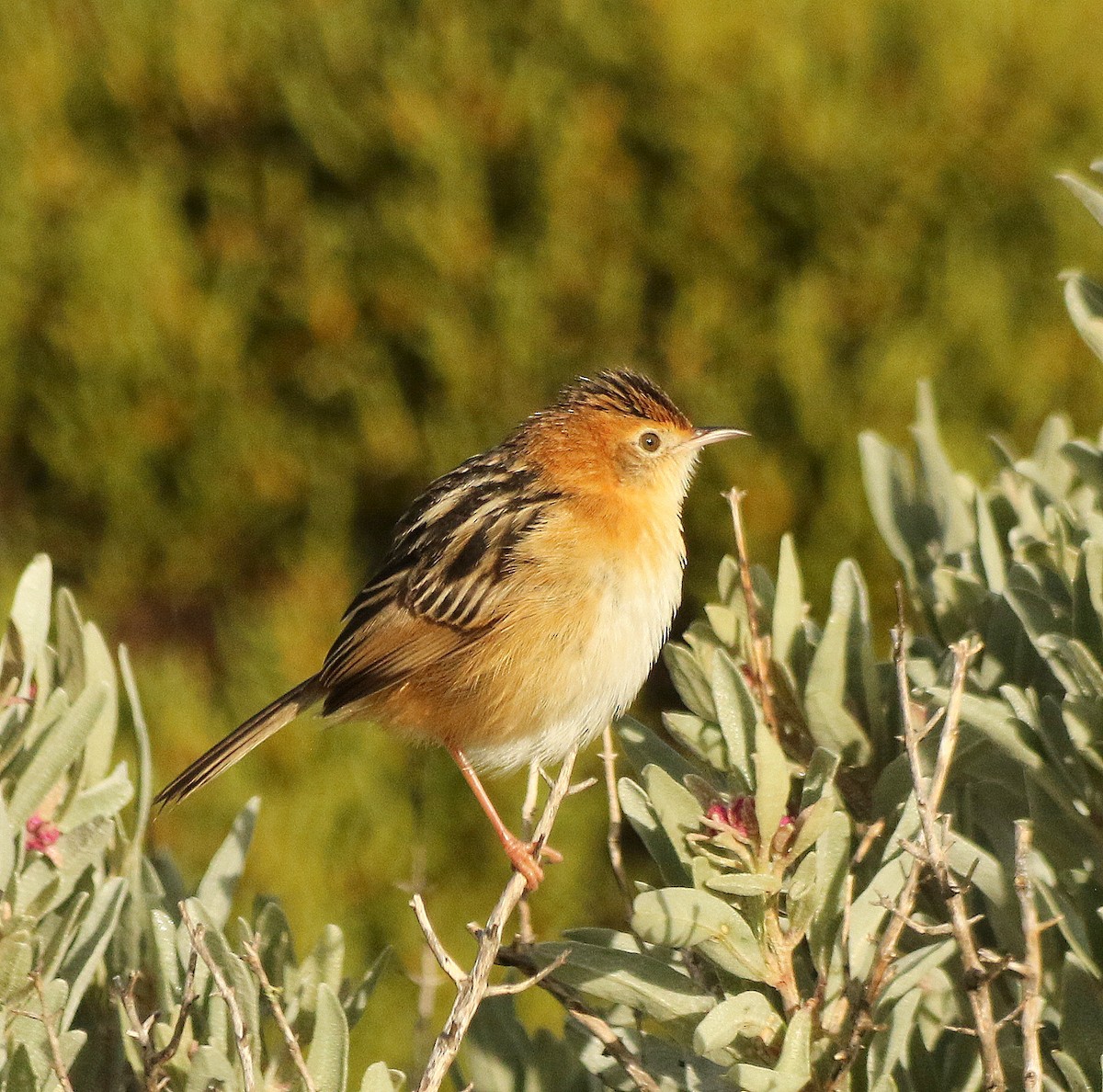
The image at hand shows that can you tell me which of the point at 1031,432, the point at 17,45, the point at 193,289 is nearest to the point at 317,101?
the point at 193,289

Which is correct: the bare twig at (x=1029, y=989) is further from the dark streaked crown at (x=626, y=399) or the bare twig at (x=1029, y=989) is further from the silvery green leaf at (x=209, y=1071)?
the dark streaked crown at (x=626, y=399)

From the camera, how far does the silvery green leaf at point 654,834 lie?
1.86 m

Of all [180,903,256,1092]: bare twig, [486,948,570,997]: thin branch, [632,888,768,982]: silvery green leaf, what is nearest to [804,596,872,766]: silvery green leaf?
[632,888,768,982]: silvery green leaf

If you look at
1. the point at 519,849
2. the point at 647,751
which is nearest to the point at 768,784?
the point at 647,751

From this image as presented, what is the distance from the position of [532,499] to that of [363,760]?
2097mm

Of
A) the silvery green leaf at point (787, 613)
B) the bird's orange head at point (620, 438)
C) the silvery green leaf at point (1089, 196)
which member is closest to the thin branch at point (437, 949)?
the silvery green leaf at point (787, 613)

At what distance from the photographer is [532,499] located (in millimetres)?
3281

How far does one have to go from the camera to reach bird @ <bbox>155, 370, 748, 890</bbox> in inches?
120

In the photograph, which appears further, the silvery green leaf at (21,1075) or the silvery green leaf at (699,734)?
the silvery green leaf at (699,734)

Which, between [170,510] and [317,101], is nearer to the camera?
[317,101]

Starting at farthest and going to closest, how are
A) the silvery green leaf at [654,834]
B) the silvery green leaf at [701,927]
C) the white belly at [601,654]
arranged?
the white belly at [601,654] → the silvery green leaf at [654,834] → the silvery green leaf at [701,927]

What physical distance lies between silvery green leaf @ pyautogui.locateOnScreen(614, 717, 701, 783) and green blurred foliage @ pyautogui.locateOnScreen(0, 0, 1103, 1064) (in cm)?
304

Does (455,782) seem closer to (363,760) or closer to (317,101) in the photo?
(363,760)

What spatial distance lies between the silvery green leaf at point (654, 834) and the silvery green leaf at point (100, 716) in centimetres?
81
